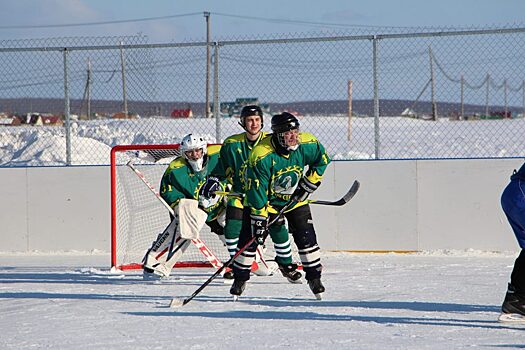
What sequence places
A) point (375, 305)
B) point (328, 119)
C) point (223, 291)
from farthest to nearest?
point (328, 119), point (223, 291), point (375, 305)

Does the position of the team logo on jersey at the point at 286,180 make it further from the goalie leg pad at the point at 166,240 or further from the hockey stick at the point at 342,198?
the goalie leg pad at the point at 166,240

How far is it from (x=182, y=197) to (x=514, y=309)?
3146 mm

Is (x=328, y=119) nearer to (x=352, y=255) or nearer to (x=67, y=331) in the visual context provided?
(x=352, y=255)

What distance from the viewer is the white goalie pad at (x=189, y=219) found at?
305 inches

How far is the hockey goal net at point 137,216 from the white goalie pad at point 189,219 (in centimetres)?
88

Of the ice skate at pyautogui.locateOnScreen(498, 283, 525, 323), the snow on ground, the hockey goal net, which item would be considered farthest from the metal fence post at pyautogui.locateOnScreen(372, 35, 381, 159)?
the ice skate at pyautogui.locateOnScreen(498, 283, 525, 323)

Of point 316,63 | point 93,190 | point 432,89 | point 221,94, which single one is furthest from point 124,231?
point 432,89

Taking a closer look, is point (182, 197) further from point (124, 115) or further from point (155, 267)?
point (124, 115)

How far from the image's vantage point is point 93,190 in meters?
10.0

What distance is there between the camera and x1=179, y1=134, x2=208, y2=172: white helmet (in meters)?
7.73

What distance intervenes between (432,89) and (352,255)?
1.71 m

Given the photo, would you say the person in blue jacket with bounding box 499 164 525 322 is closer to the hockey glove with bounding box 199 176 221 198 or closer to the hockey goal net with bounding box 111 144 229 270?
the hockey glove with bounding box 199 176 221 198

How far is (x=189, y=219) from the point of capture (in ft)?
25.4

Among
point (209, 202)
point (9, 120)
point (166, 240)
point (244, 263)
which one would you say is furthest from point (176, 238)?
point (9, 120)
